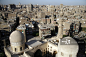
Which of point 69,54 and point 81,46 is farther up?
point 69,54

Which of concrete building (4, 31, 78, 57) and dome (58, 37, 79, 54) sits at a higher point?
dome (58, 37, 79, 54)

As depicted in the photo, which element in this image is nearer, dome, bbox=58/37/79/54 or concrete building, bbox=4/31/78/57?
dome, bbox=58/37/79/54

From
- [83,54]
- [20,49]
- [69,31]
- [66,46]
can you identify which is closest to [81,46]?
[83,54]

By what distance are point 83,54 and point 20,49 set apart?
10.5 meters

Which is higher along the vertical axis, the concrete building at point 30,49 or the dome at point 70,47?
the dome at point 70,47

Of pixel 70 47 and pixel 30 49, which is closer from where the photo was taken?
pixel 70 47

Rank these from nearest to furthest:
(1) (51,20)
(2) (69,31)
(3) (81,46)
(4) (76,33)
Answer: (3) (81,46), (2) (69,31), (4) (76,33), (1) (51,20)

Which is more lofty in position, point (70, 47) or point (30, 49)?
point (70, 47)

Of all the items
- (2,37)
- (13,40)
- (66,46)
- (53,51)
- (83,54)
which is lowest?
(83,54)

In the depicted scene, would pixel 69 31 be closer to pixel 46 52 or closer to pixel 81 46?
pixel 81 46

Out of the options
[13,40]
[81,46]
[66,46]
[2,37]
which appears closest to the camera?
[66,46]

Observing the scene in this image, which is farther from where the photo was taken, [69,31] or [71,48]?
[69,31]

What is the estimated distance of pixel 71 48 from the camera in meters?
7.08

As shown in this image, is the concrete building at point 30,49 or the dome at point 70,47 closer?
the dome at point 70,47
